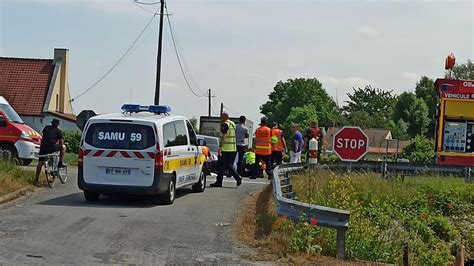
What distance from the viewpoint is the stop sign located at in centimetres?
1555

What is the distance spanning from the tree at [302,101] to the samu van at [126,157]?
92634mm

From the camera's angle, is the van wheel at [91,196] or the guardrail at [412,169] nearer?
the van wheel at [91,196]

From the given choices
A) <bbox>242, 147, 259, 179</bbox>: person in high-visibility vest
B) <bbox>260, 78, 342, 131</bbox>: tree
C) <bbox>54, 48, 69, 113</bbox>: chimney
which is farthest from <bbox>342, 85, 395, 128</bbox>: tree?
<bbox>242, 147, 259, 179</bbox>: person in high-visibility vest

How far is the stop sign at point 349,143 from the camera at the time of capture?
1555cm

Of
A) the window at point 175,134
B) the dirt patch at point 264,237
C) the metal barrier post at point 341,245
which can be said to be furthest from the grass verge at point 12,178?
the metal barrier post at point 341,245

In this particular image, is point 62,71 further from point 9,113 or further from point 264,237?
point 264,237

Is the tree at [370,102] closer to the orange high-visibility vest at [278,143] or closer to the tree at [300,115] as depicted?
the tree at [300,115]

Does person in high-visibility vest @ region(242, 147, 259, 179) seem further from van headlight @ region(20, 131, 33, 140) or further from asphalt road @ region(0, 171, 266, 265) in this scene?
asphalt road @ region(0, 171, 266, 265)

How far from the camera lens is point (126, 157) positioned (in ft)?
50.8

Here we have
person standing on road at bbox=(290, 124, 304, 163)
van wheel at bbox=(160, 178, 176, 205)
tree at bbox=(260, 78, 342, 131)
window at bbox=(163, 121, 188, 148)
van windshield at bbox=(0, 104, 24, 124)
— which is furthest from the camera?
tree at bbox=(260, 78, 342, 131)

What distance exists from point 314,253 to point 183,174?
6953 millimetres

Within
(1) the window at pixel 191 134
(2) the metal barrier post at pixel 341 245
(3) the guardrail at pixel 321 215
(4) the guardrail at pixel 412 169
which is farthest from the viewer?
(4) the guardrail at pixel 412 169

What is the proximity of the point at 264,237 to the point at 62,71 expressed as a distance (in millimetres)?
49893

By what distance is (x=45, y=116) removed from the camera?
180 ft
